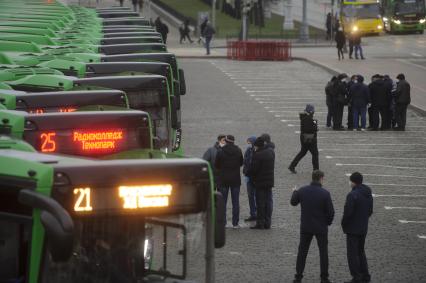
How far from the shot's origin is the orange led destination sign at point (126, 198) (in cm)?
908

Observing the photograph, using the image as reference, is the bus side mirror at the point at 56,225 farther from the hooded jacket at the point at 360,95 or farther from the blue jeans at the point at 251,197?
the hooded jacket at the point at 360,95

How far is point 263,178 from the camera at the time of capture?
18812 millimetres

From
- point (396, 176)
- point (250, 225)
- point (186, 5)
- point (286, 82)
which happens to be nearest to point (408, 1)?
point (186, 5)

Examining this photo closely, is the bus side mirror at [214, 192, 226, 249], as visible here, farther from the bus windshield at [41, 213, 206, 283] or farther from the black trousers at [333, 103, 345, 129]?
the black trousers at [333, 103, 345, 129]

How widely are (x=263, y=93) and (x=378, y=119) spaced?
32.3 ft

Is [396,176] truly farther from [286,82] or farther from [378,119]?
[286,82]

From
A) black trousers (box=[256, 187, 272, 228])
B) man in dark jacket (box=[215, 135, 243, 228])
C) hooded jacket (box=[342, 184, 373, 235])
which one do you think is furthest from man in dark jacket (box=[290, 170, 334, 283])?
man in dark jacket (box=[215, 135, 243, 228])

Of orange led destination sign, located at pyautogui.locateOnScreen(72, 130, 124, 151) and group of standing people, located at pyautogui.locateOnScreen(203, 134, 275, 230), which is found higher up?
orange led destination sign, located at pyautogui.locateOnScreen(72, 130, 124, 151)

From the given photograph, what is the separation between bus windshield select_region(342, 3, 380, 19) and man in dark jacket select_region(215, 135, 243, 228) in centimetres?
5486

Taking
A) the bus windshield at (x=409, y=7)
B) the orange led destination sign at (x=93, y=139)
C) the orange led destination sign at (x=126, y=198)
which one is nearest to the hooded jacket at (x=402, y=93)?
the orange led destination sign at (x=93, y=139)

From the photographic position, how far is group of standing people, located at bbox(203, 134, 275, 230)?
18766 mm

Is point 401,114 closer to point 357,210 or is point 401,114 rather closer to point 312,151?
point 312,151

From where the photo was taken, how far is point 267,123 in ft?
108

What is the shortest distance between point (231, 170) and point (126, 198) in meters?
9.77
